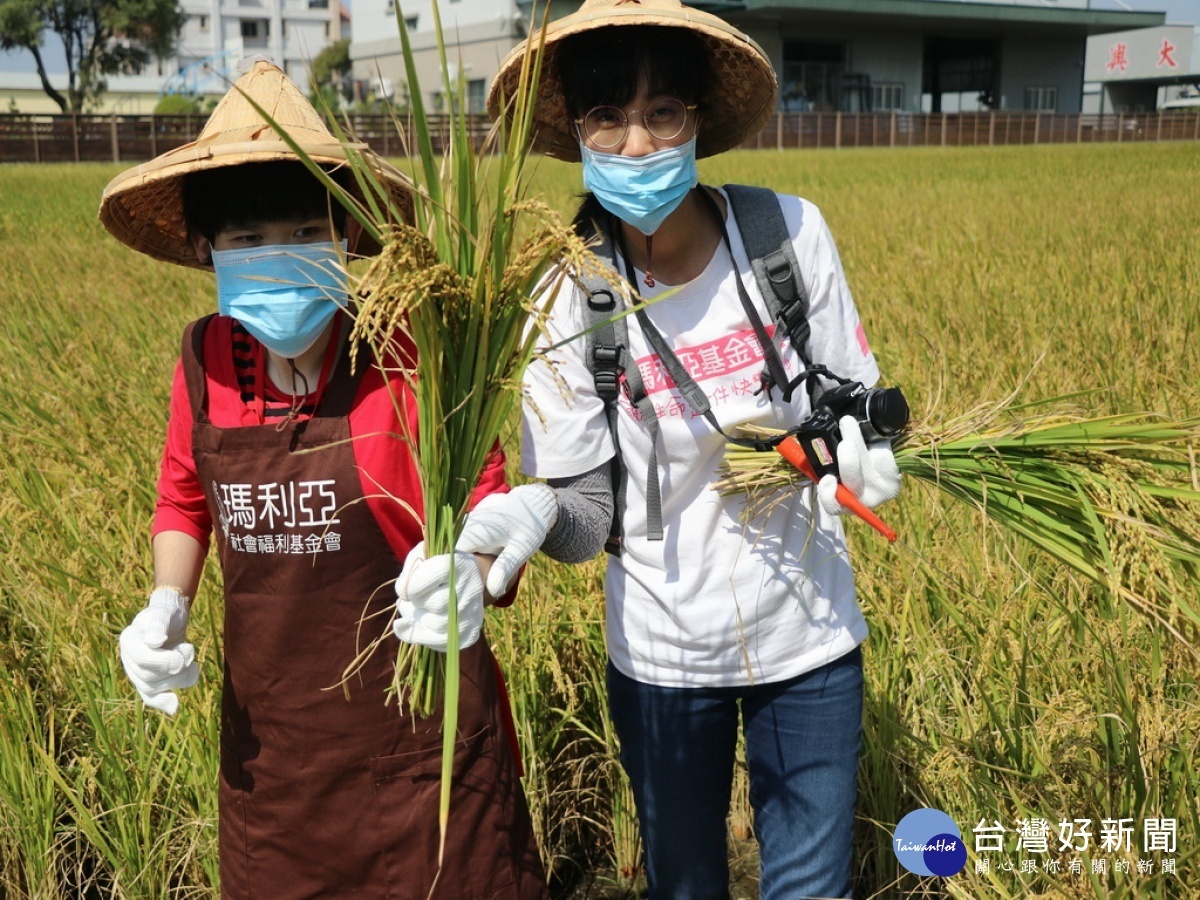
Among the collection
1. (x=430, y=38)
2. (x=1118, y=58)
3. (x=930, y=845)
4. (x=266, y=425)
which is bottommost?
(x=930, y=845)

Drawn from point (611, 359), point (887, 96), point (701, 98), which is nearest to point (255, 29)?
point (887, 96)

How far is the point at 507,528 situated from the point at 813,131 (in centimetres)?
2717

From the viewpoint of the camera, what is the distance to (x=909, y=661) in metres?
Answer: 2.09

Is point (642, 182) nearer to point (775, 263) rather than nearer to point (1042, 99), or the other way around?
point (775, 263)

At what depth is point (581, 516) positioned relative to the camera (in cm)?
144

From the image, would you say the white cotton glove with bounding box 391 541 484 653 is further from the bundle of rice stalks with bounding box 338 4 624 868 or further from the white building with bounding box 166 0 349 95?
the white building with bounding box 166 0 349 95

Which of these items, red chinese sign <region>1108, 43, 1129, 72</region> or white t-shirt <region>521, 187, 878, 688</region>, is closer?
white t-shirt <region>521, 187, 878, 688</region>

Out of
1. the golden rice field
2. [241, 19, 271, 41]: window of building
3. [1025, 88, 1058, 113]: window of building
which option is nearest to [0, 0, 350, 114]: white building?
[241, 19, 271, 41]: window of building

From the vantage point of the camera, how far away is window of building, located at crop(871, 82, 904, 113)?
32.0 metres

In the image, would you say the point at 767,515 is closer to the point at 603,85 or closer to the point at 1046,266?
the point at 603,85

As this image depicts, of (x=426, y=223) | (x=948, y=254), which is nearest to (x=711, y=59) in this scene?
(x=426, y=223)

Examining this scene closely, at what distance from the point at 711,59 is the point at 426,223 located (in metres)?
0.59

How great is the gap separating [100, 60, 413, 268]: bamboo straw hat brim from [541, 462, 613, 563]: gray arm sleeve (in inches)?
16.6

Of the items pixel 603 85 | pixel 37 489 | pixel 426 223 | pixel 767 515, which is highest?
pixel 603 85
